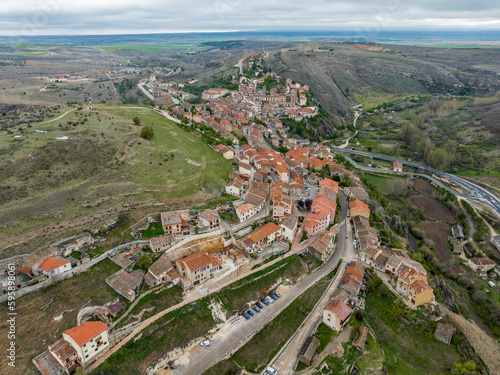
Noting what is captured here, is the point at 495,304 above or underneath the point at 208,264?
underneath

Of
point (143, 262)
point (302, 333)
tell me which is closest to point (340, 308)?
point (302, 333)

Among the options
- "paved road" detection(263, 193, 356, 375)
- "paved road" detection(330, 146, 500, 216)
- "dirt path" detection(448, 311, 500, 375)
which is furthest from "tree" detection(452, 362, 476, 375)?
"paved road" detection(330, 146, 500, 216)

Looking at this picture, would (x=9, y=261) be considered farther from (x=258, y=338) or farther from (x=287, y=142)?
(x=287, y=142)

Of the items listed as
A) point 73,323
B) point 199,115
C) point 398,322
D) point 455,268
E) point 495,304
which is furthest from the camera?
point 199,115

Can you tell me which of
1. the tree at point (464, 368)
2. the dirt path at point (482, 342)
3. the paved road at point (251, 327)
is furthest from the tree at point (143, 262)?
the dirt path at point (482, 342)

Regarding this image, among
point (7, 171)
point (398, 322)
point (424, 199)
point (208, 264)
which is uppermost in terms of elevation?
point (7, 171)

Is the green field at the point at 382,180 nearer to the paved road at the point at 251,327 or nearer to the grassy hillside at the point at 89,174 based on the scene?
the paved road at the point at 251,327

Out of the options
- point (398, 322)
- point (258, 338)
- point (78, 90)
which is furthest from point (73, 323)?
point (78, 90)
